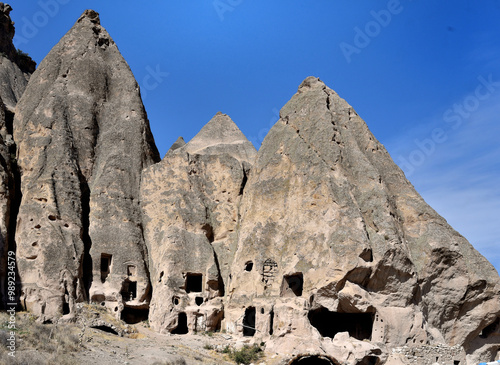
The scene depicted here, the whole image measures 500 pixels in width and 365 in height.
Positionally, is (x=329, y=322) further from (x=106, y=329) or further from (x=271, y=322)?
(x=106, y=329)

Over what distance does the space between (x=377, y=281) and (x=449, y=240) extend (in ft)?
13.6

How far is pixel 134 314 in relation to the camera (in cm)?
2592

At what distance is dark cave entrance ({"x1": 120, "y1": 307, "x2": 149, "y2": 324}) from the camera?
25500mm

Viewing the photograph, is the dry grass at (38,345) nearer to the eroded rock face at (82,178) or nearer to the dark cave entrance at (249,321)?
the eroded rock face at (82,178)

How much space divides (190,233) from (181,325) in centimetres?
454

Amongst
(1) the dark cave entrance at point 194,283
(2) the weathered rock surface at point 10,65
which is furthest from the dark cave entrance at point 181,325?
(2) the weathered rock surface at point 10,65

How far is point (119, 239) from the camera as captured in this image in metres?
26.7

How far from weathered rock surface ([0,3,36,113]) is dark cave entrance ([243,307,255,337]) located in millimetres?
20310

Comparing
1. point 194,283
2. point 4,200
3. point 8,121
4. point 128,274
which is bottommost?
point 194,283

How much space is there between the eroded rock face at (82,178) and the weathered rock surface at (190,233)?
0.94 metres

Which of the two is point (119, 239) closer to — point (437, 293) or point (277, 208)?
point (277, 208)

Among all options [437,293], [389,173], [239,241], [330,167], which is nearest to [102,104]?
[239,241]

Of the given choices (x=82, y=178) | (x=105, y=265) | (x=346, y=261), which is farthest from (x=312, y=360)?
(x=82, y=178)

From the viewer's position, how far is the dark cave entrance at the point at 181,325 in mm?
24998
